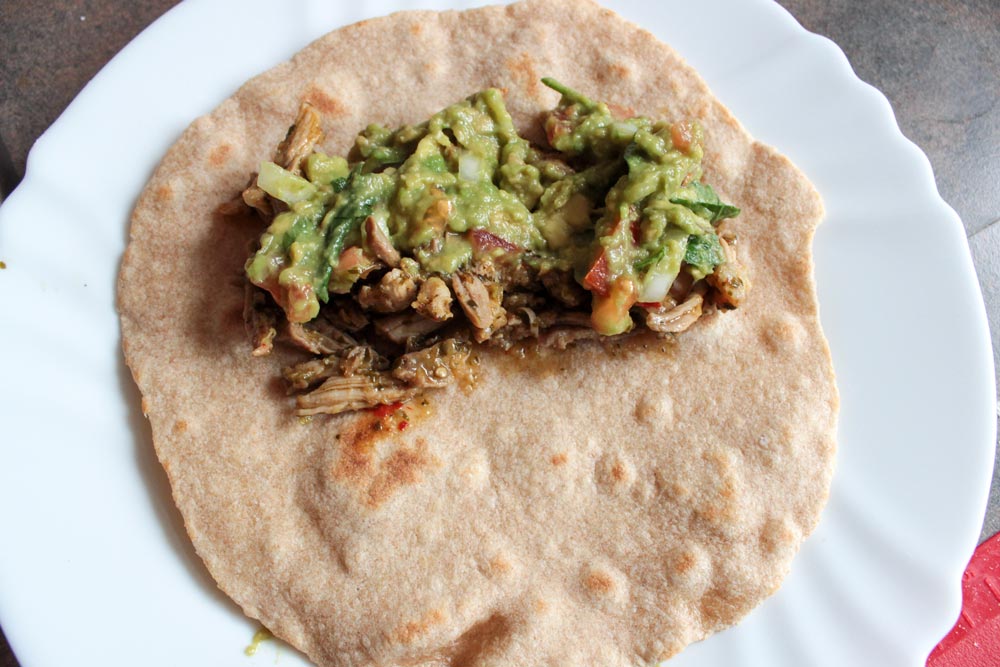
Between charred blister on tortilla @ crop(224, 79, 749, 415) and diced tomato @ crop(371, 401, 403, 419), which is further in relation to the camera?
diced tomato @ crop(371, 401, 403, 419)

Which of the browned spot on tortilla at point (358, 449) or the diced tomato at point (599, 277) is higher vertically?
the diced tomato at point (599, 277)

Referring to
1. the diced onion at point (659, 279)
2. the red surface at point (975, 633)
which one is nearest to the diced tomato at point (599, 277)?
the diced onion at point (659, 279)

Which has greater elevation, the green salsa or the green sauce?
the green salsa

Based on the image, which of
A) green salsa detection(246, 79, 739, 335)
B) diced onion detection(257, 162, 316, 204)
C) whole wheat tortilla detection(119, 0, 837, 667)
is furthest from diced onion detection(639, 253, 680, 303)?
diced onion detection(257, 162, 316, 204)

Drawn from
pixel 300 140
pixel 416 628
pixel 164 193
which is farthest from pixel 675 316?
pixel 164 193

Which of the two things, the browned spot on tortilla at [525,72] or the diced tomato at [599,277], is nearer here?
the diced tomato at [599,277]

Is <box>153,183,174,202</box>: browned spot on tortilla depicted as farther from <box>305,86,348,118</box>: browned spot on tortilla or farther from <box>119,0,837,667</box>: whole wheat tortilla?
<box>305,86,348,118</box>: browned spot on tortilla

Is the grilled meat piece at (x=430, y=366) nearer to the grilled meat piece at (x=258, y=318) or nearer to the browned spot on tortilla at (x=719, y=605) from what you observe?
the grilled meat piece at (x=258, y=318)
